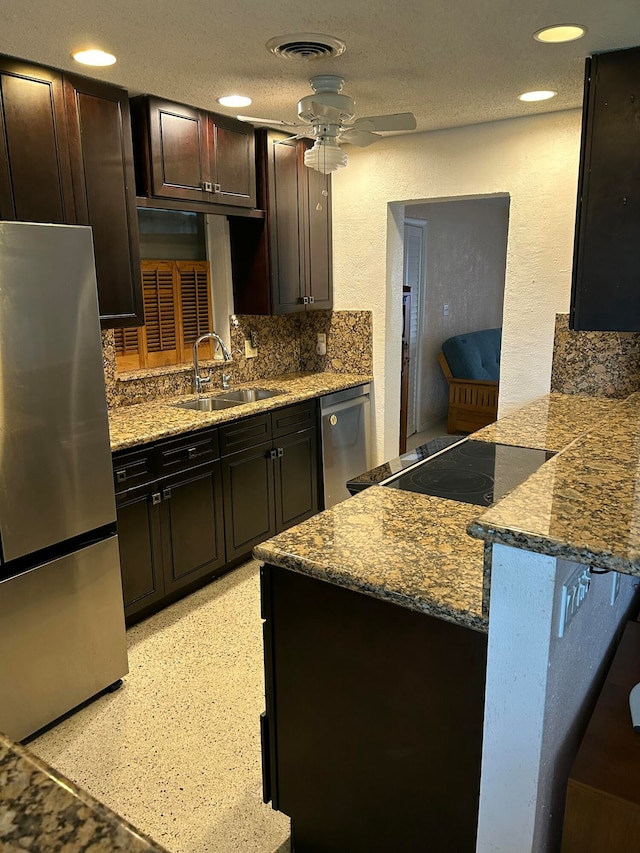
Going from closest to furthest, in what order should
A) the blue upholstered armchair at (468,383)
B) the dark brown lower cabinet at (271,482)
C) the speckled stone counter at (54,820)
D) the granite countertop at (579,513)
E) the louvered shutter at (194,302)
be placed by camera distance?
the speckled stone counter at (54,820) → the granite countertop at (579,513) → the dark brown lower cabinet at (271,482) → the louvered shutter at (194,302) → the blue upholstered armchair at (468,383)

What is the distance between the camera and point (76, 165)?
9.28 feet

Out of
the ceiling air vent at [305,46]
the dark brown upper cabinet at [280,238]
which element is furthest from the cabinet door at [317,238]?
the ceiling air vent at [305,46]

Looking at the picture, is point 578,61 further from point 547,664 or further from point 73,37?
point 547,664

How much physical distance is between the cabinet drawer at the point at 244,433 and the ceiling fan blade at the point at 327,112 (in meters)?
1.56

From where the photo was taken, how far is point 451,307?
6973 millimetres

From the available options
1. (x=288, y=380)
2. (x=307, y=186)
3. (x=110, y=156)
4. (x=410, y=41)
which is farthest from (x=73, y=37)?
(x=288, y=380)

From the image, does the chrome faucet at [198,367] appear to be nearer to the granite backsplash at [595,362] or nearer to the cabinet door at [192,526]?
the cabinet door at [192,526]

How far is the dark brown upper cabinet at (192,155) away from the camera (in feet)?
10.5

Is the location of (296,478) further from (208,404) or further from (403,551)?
(403,551)

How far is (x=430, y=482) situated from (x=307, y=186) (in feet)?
8.96

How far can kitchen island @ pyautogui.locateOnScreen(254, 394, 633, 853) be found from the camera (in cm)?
137

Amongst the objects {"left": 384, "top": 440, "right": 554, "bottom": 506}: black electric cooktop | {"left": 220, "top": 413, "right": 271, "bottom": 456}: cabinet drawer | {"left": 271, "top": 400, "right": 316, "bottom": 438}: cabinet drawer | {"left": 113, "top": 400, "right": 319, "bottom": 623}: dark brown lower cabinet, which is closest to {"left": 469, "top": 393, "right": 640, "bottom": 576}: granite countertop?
{"left": 384, "top": 440, "right": 554, "bottom": 506}: black electric cooktop

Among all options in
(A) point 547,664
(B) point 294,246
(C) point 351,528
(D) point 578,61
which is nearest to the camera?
(A) point 547,664

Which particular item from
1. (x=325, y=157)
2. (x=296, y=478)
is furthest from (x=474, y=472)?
(x=296, y=478)
